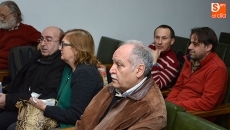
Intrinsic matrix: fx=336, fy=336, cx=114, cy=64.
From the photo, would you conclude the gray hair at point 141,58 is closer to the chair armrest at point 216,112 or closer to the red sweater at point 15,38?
the chair armrest at point 216,112

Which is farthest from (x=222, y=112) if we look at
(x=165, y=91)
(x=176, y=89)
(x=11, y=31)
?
(x=11, y=31)

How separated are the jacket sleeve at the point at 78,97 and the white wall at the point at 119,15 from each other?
1603 mm

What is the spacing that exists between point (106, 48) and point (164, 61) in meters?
0.84

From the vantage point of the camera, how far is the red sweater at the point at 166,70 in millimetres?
2797

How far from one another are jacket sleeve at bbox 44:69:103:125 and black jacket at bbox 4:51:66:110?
0.36 meters

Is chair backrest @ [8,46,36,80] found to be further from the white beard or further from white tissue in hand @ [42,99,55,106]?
white tissue in hand @ [42,99,55,106]

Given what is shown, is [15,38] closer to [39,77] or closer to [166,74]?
[39,77]

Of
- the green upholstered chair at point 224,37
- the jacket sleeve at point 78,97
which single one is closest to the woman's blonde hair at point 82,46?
the jacket sleeve at point 78,97

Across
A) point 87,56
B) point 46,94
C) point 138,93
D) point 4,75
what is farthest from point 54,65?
point 138,93

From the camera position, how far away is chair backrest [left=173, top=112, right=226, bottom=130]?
54.8 inches

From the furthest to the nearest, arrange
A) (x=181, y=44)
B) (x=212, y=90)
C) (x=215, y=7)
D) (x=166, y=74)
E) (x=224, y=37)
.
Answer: (x=215, y=7), (x=224, y=37), (x=181, y=44), (x=166, y=74), (x=212, y=90)

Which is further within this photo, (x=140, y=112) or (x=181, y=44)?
(x=181, y=44)

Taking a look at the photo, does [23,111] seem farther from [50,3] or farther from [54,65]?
[50,3]

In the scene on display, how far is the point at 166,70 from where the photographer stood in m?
2.82
